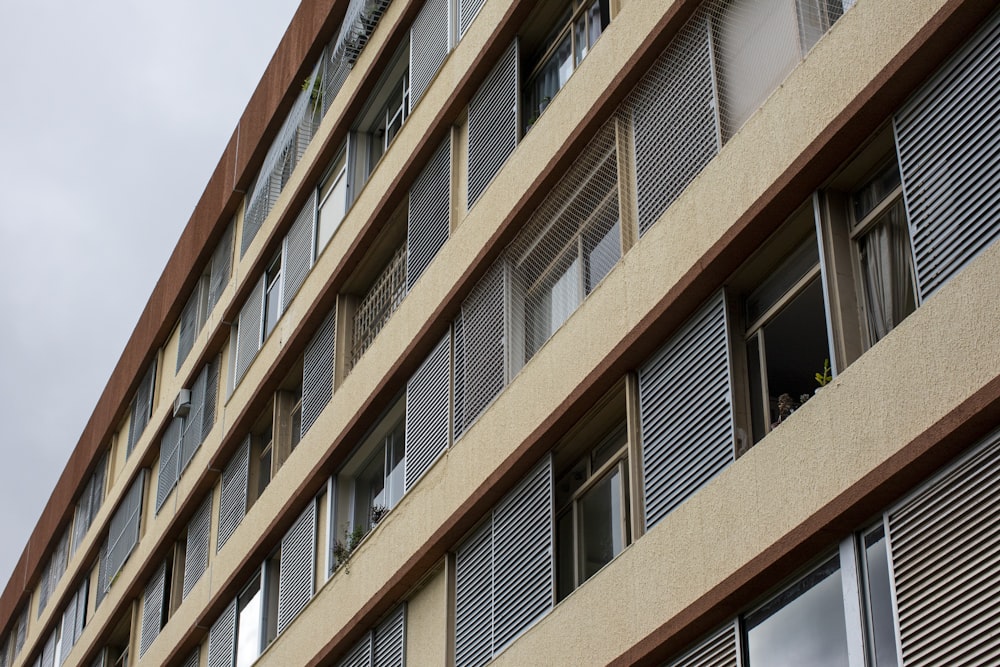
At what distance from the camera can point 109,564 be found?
1137 inches

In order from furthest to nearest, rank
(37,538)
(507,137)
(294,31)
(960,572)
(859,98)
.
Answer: (37,538)
(294,31)
(507,137)
(859,98)
(960,572)

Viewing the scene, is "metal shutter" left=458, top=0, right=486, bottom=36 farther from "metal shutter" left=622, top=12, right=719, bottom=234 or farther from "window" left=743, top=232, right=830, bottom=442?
"window" left=743, top=232, right=830, bottom=442

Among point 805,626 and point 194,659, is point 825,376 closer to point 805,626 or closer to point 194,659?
point 805,626

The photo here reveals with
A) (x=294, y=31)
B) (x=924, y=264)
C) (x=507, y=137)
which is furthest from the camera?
(x=294, y=31)

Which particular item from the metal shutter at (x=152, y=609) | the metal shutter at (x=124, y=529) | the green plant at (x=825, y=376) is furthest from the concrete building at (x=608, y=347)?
the metal shutter at (x=124, y=529)

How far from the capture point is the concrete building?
10.0 m

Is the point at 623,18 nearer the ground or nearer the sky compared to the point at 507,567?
nearer the sky

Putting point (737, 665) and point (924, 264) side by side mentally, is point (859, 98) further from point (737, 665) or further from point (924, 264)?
point (737, 665)

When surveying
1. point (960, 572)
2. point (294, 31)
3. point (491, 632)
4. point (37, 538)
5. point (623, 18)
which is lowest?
point (960, 572)

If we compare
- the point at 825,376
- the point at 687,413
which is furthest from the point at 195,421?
the point at 825,376

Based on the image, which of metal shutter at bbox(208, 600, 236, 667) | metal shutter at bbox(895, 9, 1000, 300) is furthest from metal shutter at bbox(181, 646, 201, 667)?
metal shutter at bbox(895, 9, 1000, 300)

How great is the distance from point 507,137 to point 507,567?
15.7 feet

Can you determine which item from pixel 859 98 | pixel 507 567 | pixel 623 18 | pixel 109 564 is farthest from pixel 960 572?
pixel 109 564

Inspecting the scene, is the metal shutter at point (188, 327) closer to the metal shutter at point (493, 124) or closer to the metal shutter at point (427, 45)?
the metal shutter at point (427, 45)
